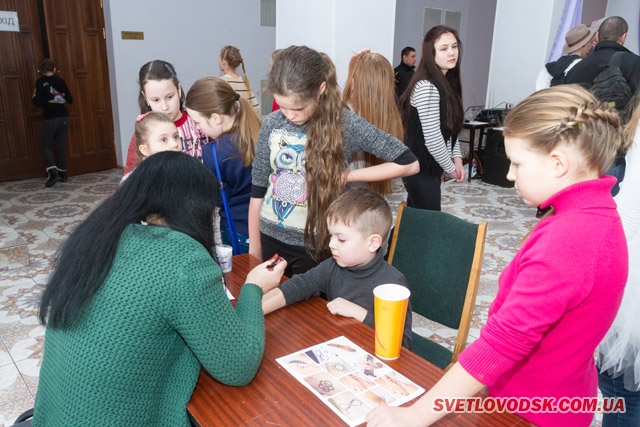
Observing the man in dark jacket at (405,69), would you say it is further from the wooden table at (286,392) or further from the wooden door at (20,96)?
the wooden table at (286,392)

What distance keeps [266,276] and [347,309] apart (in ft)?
0.80

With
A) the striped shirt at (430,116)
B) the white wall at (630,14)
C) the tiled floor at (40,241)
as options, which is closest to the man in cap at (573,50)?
the tiled floor at (40,241)

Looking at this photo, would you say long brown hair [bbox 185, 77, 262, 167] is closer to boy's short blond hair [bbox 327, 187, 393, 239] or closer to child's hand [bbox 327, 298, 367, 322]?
boy's short blond hair [bbox 327, 187, 393, 239]

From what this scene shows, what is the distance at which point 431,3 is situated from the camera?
338 inches

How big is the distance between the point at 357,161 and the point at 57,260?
1319mm

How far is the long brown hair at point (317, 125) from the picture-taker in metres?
1.70

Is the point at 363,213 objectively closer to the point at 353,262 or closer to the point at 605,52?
the point at 353,262

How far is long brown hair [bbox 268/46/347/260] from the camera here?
1.70m

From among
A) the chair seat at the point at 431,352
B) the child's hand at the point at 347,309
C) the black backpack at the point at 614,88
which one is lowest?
the chair seat at the point at 431,352

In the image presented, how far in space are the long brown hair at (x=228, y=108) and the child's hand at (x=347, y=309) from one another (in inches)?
36.6

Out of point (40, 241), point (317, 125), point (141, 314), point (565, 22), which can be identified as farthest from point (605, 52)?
point (40, 241)

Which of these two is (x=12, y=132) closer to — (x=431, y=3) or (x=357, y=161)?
(x=357, y=161)

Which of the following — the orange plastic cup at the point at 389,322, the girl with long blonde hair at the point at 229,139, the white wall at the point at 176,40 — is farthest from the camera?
the white wall at the point at 176,40

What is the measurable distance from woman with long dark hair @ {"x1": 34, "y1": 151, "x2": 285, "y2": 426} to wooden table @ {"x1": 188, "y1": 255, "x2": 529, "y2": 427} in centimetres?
5
